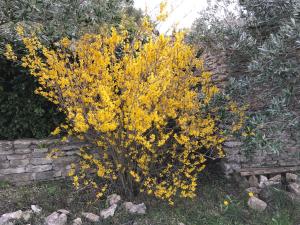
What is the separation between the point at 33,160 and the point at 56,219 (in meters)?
1.44

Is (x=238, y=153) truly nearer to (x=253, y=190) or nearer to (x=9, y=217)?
(x=253, y=190)

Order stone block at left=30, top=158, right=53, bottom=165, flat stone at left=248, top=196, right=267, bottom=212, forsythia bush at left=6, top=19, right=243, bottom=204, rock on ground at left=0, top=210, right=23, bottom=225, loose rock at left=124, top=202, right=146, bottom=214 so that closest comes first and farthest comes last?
forsythia bush at left=6, top=19, right=243, bottom=204 < rock on ground at left=0, top=210, right=23, bottom=225 < loose rock at left=124, top=202, right=146, bottom=214 < flat stone at left=248, top=196, right=267, bottom=212 < stone block at left=30, top=158, right=53, bottom=165

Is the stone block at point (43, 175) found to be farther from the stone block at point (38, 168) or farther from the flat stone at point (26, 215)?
the flat stone at point (26, 215)

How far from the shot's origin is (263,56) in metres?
3.46

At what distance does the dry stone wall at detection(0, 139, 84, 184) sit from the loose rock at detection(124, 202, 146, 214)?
4.67ft

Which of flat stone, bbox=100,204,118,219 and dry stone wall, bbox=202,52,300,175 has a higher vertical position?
dry stone wall, bbox=202,52,300,175

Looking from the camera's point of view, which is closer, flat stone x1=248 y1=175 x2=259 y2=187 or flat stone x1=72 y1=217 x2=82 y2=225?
flat stone x1=72 y1=217 x2=82 y2=225

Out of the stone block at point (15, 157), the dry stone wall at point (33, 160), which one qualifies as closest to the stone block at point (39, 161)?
the dry stone wall at point (33, 160)

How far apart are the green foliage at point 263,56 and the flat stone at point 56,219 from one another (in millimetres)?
2358

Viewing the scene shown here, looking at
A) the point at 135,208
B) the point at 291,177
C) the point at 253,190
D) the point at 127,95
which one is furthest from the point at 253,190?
the point at 127,95

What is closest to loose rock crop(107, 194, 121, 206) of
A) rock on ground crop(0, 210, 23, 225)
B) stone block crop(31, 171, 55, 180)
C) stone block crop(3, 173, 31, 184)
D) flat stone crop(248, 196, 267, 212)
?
rock on ground crop(0, 210, 23, 225)

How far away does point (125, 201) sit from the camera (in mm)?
4102

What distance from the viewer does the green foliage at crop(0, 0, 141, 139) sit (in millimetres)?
3592

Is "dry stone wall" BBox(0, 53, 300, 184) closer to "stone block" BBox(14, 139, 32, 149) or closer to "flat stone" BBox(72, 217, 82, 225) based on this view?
"stone block" BBox(14, 139, 32, 149)
